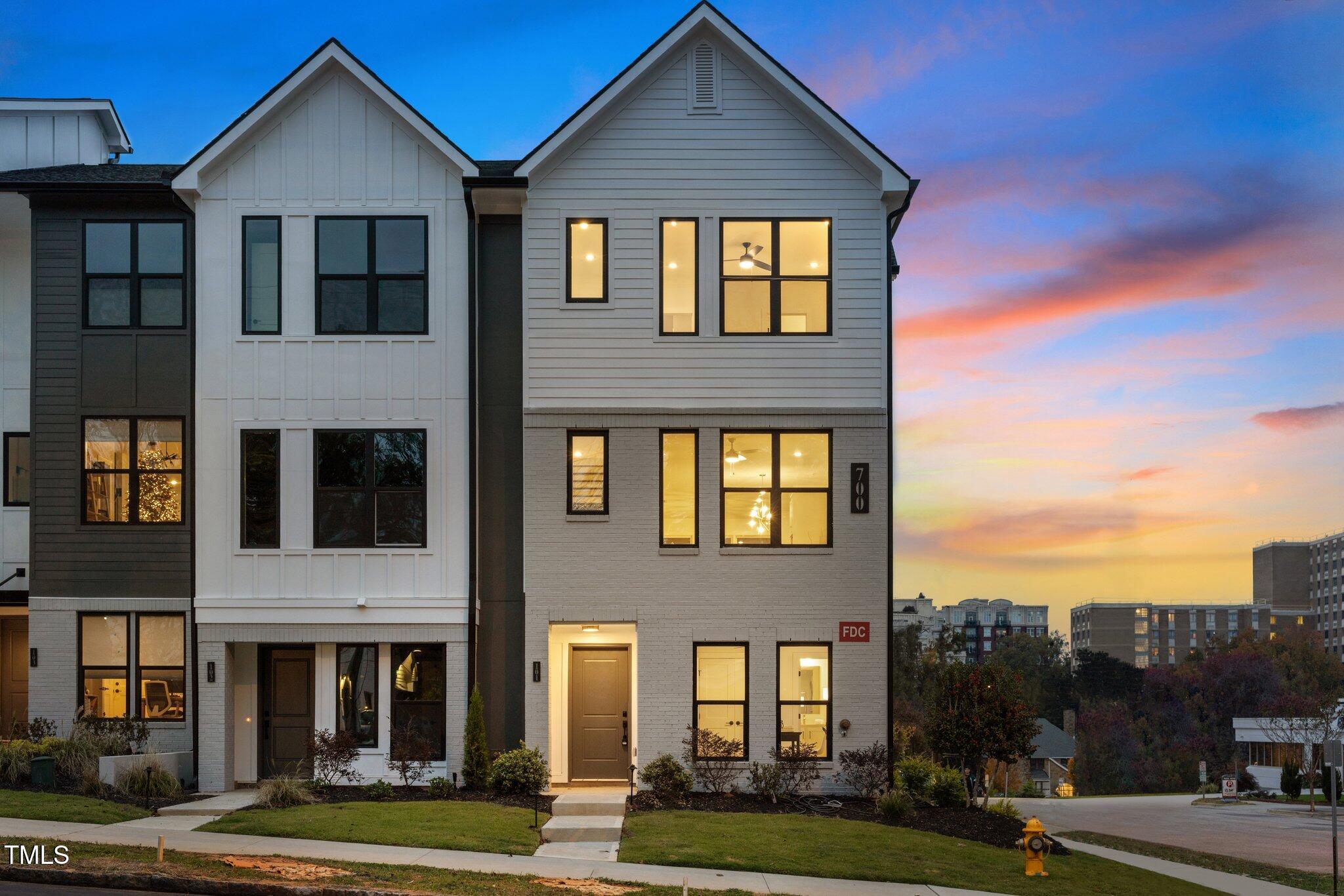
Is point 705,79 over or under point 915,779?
over

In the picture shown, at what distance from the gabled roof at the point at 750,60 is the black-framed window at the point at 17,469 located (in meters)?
10.8

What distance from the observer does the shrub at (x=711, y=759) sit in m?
17.6

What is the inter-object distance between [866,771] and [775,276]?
27.8ft

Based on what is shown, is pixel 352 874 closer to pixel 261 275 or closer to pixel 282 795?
pixel 282 795

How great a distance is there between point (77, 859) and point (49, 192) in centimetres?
1210

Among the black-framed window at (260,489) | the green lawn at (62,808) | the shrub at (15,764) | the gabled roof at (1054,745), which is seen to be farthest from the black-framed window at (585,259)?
the gabled roof at (1054,745)

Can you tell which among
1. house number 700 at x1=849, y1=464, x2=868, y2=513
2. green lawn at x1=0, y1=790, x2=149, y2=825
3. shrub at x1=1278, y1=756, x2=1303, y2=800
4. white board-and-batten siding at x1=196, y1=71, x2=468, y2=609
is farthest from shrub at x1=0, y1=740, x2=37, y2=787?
shrub at x1=1278, y1=756, x2=1303, y2=800

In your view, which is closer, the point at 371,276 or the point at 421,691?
the point at 421,691

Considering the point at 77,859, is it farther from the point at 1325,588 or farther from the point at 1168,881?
the point at 1325,588

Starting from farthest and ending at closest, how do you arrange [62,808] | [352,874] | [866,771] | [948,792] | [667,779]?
[948,792]
[866,771]
[667,779]
[62,808]
[352,874]

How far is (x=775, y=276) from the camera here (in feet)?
61.2

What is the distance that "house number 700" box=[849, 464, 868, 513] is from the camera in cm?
1833

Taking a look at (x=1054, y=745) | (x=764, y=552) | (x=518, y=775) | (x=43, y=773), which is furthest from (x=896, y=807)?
(x=1054, y=745)

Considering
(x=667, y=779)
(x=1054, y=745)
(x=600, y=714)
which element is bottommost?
(x=1054, y=745)
